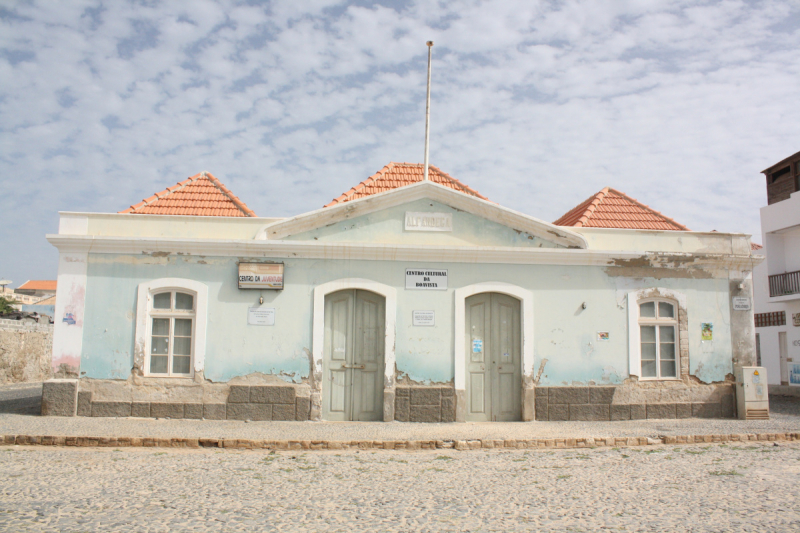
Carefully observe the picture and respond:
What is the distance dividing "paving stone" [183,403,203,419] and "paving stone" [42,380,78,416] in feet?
6.09

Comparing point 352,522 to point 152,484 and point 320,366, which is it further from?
point 320,366

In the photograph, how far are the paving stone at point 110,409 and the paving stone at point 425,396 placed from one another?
15.9 feet

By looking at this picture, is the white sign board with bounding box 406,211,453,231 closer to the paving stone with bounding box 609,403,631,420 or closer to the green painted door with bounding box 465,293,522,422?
the green painted door with bounding box 465,293,522,422

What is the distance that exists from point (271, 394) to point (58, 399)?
11.7ft

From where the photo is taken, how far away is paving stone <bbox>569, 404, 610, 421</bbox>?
1070 centimetres

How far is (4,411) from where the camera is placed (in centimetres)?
1075

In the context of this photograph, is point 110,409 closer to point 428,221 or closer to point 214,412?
point 214,412

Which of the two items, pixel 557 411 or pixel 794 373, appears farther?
pixel 794 373

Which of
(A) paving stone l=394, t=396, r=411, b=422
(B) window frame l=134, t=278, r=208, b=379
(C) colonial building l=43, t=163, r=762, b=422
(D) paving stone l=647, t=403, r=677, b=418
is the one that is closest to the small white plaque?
(C) colonial building l=43, t=163, r=762, b=422

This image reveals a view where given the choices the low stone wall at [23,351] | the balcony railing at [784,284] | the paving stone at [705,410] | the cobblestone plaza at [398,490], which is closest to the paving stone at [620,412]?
the paving stone at [705,410]

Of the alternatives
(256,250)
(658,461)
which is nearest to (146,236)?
(256,250)

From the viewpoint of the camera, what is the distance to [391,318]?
10562 mm

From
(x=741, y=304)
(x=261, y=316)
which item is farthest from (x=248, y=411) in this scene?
(x=741, y=304)

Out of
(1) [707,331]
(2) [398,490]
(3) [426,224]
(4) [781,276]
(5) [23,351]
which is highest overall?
(4) [781,276]
